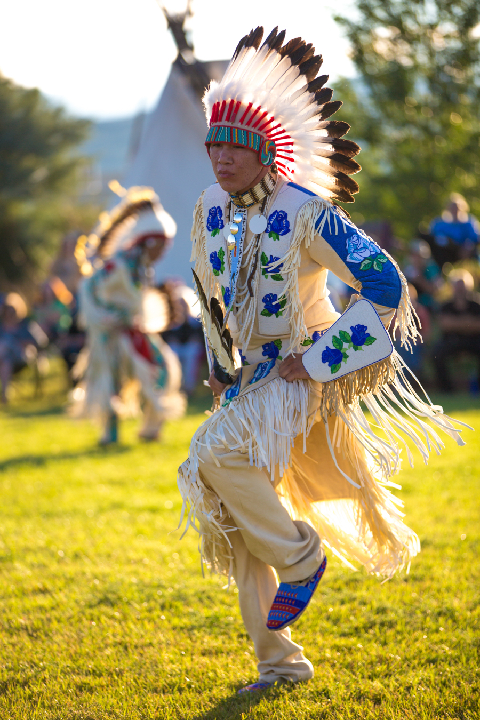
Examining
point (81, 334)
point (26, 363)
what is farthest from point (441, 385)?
point (26, 363)

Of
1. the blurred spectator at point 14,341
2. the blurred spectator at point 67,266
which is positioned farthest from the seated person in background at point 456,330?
the blurred spectator at point 67,266

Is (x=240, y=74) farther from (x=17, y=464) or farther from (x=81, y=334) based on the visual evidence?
(x=81, y=334)

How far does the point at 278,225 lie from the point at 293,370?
45 cm

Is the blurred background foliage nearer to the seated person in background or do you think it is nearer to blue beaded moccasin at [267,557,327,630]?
the seated person in background

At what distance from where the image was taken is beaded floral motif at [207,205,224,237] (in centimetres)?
247

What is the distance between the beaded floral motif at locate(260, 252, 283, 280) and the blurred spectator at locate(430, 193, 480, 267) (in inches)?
289

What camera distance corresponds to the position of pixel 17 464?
19.7 feet

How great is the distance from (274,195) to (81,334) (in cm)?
840

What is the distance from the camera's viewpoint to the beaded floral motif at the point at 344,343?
7.27ft

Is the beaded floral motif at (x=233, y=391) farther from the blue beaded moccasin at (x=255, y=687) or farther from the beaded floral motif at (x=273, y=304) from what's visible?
the blue beaded moccasin at (x=255, y=687)

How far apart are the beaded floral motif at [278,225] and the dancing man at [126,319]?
388 cm

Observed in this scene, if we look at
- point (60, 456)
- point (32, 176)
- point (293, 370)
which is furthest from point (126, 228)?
point (32, 176)

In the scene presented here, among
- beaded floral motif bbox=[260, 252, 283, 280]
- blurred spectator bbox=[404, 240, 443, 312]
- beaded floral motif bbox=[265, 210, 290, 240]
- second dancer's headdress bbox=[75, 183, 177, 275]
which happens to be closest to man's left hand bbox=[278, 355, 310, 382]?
beaded floral motif bbox=[260, 252, 283, 280]

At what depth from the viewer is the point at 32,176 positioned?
56.7 ft
